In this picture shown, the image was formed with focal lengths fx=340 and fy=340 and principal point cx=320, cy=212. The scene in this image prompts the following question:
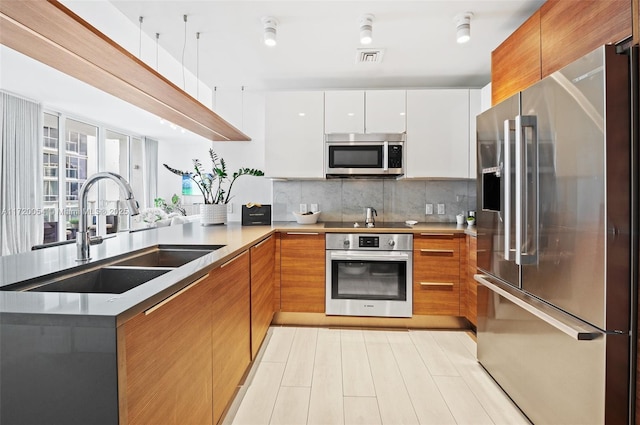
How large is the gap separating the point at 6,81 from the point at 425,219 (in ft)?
16.9

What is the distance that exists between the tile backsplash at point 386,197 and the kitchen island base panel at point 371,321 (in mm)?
1069

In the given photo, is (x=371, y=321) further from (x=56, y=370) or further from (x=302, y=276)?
(x=56, y=370)

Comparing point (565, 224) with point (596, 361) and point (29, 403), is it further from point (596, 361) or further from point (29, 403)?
point (29, 403)

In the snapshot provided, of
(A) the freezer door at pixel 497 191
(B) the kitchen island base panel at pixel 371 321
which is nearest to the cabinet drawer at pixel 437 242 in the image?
(B) the kitchen island base panel at pixel 371 321

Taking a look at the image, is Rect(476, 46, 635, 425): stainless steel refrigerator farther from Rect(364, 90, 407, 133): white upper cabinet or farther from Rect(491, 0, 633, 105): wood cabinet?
Rect(364, 90, 407, 133): white upper cabinet

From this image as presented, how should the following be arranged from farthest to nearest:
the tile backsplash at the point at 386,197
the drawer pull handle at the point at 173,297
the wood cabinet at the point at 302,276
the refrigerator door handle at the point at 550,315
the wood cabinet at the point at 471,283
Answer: the tile backsplash at the point at 386,197, the wood cabinet at the point at 302,276, the wood cabinet at the point at 471,283, the refrigerator door handle at the point at 550,315, the drawer pull handle at the point at 173,297

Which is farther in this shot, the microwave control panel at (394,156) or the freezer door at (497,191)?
the microwave control panel at (394,156)

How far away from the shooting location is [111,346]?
2.60 feet

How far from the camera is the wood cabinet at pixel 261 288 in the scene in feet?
7.41

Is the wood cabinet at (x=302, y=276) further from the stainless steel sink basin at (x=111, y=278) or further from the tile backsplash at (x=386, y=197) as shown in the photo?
the stainless steel sink basin at (x=111, y=278)

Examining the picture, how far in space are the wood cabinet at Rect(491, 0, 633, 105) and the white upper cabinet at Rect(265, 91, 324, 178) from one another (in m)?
1.56

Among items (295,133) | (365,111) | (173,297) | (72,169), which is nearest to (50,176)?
(72,169)

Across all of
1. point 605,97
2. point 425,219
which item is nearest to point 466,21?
point 605,97

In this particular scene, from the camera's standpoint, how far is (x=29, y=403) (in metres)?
0.80
